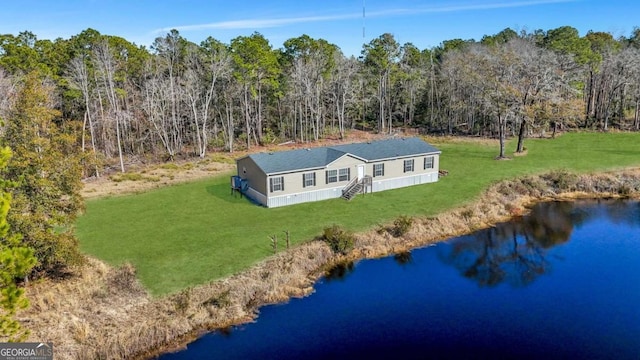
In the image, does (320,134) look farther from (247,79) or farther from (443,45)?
(443,45)

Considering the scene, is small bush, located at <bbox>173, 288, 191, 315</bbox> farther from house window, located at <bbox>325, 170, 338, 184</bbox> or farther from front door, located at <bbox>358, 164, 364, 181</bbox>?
front door, located at <bbox>358, 164, 364, 181</bbox>

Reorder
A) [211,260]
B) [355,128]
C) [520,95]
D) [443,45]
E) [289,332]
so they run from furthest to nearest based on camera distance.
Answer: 1. [443,45]
2. [355,128]
3. [520,95]
4. [211,260]
5. [289,332]

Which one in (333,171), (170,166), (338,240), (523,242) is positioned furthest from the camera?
(170,166)

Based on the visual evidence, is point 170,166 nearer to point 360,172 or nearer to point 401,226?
point 360,172

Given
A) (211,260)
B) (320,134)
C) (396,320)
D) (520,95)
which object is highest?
(520,95)

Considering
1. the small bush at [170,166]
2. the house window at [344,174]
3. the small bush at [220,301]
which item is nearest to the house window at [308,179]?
the house window at [344,174]

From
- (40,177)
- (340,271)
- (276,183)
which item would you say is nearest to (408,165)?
(276,183)

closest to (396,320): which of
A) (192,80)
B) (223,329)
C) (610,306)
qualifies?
(223,329)
